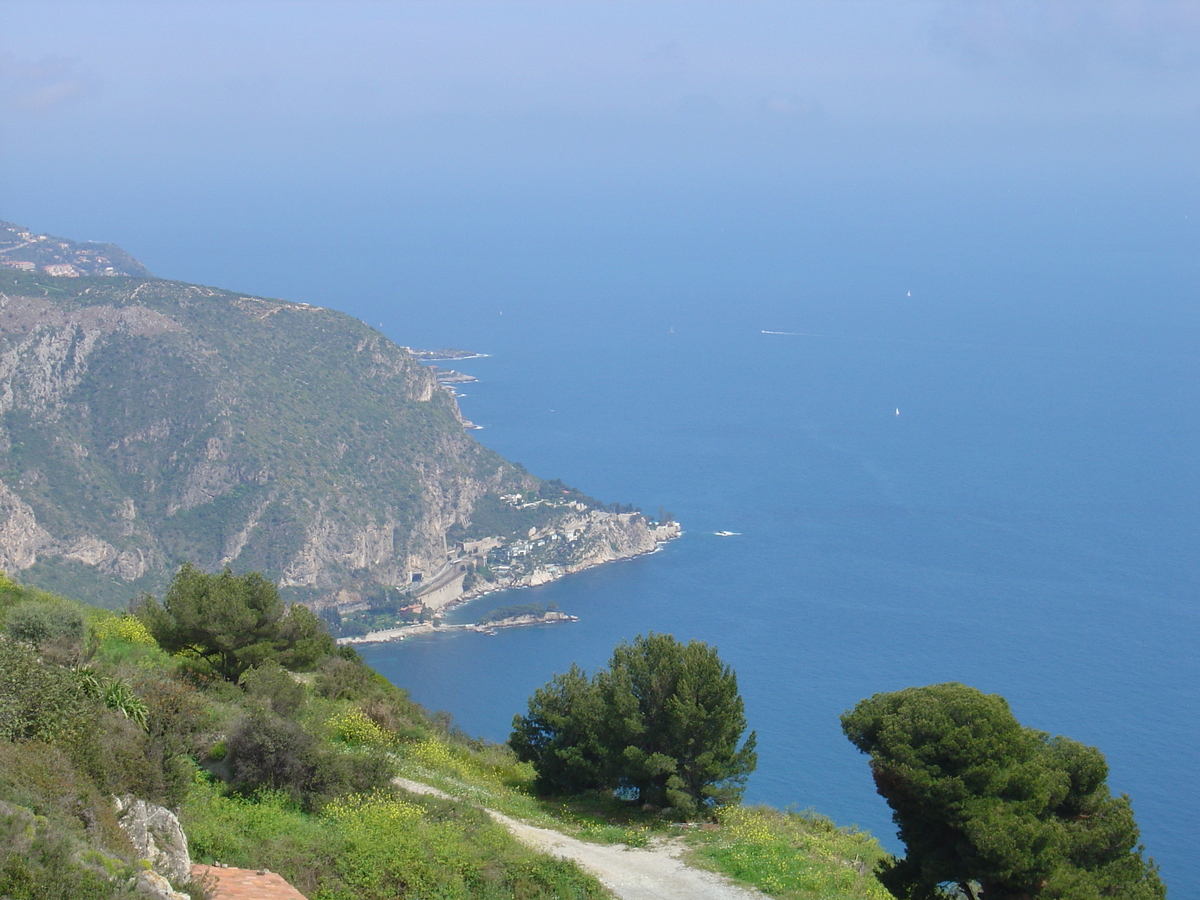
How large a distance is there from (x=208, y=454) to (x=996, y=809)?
7881 centimetres

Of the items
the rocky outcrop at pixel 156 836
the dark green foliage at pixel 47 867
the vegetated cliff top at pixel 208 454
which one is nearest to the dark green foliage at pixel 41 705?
the rocky outcrop at pixel 156 836

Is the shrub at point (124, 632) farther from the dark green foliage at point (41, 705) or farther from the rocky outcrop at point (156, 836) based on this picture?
the rocky outcrop at point (156, 836)

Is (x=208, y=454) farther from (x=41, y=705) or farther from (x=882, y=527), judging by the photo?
(x=41, y=705)

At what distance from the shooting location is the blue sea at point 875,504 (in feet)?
193

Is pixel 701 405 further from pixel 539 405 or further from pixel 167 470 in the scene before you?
pixel 167 470

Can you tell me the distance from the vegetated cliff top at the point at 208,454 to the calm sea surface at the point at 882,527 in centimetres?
1126

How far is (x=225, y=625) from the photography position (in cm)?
1588

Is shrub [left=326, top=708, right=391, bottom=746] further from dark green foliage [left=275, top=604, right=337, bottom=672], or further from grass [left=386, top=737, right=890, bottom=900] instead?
dark green foliage [left=275, top=604, right=337, bottom=672]

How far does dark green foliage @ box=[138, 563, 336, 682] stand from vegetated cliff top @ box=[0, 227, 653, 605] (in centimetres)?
5371

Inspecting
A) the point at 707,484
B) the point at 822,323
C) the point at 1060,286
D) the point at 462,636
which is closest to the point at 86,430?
the point at 462,636

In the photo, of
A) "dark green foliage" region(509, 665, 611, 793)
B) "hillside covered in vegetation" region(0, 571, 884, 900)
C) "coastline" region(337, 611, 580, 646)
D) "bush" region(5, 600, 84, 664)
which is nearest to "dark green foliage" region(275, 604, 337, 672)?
"hillside covered in vegetation" region(0, 571, 884, 900)

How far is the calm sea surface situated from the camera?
190 ft

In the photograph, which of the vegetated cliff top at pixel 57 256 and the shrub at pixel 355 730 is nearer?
the shrub at pixel 355 730

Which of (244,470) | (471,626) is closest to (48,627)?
(471,626)
